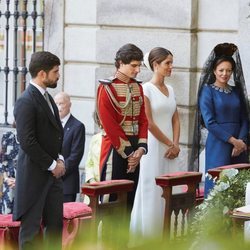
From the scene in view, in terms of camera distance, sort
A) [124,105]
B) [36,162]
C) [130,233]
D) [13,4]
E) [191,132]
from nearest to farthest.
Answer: [130,233], [36,162], [124,105], [191,132], [13,4]

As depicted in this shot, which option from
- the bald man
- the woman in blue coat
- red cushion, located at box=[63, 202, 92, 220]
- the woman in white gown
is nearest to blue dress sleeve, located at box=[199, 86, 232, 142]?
the woman in blue coat

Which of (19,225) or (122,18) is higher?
(122,18)

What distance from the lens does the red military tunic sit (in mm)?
7699

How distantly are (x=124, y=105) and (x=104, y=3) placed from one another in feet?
10.8

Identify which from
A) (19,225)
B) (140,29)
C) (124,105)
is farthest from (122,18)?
(19,225)

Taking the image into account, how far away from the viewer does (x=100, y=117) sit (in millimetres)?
7750

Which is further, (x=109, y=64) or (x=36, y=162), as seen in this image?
(x=109, y=64)

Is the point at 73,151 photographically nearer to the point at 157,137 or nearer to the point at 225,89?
the point at 157,137

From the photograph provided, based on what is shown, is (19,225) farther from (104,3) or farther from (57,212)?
(104,3)

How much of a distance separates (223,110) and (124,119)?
134cm

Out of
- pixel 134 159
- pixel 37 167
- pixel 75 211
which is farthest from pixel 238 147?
pixel 37 167

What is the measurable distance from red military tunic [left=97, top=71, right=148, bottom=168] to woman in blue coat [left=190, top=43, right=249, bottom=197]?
114 centimetres

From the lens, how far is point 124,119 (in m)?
7.78

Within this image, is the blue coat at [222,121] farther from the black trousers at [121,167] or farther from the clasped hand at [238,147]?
the black trousers at [121,167]
